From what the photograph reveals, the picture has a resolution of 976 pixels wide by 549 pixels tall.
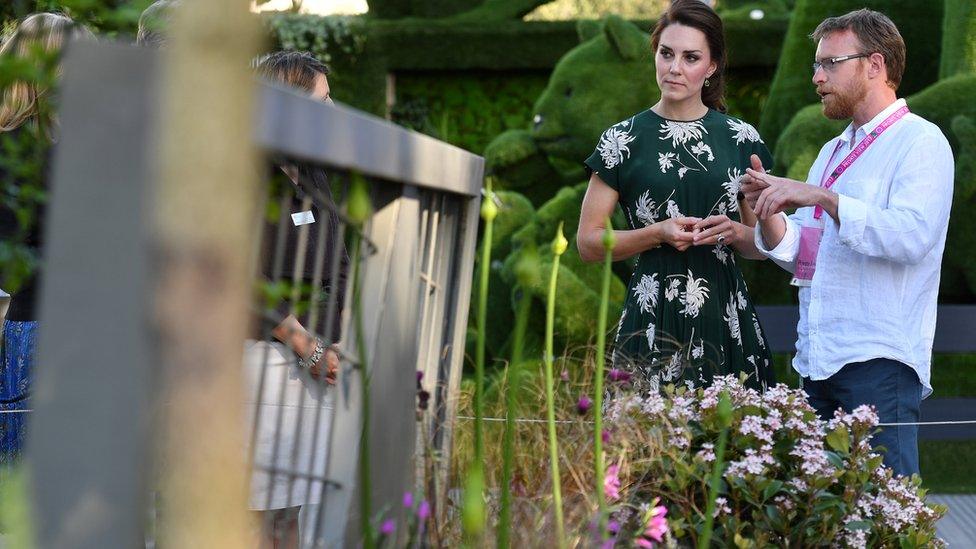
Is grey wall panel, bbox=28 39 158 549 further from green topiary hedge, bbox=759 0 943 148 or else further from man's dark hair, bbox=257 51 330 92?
green topiary hedge, bbox=759 0 943 148

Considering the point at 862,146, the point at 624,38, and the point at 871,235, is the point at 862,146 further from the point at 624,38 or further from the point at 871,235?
the point at 624,38

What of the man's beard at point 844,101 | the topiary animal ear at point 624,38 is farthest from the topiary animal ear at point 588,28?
the man's beard at point 844,101

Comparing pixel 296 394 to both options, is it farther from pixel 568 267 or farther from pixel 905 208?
pixel 568 267

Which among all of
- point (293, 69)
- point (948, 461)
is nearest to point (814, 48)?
point (948, 461)

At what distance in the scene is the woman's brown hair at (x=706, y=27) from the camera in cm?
281

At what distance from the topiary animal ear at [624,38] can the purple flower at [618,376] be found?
3.94 meters

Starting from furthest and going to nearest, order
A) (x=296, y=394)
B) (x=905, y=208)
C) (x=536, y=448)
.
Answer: (x=905, y=208), (x=296, y=394), (x=536, y=448)

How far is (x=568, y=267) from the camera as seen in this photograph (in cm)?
→ 563

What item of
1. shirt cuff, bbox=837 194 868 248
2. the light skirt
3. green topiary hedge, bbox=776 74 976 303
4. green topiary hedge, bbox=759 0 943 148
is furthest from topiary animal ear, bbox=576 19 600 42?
the light skirt

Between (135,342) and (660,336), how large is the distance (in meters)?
2.10

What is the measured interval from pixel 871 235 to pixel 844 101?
40cm

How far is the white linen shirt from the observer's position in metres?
2.45

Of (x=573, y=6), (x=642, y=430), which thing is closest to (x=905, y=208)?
(x=642, y=430)

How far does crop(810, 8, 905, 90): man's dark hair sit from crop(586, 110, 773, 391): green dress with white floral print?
1.25 feet
